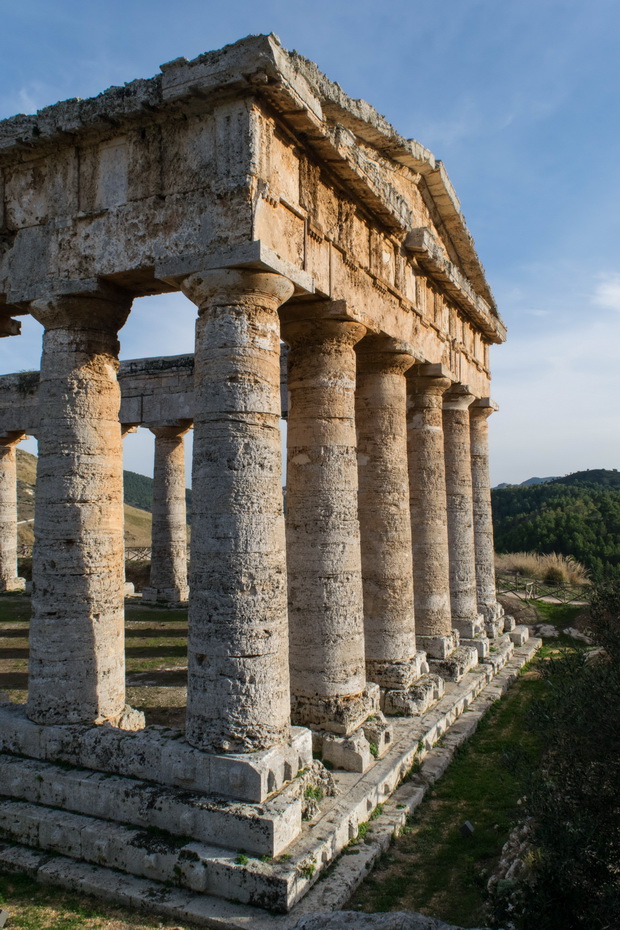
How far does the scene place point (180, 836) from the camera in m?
7.12

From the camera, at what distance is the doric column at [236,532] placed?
24.5 ft

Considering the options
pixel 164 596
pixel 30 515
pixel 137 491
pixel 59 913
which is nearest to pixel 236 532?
pixel 59 913

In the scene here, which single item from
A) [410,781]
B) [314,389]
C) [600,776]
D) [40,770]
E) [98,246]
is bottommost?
[410,781]

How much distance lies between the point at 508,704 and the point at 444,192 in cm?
1017

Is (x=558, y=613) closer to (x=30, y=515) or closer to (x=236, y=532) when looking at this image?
(x=236, y=532)

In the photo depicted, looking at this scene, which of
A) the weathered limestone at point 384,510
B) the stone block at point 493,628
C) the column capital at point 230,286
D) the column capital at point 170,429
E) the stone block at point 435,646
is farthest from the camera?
the column capital at point 170,429

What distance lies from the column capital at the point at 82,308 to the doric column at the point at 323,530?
2.38 m

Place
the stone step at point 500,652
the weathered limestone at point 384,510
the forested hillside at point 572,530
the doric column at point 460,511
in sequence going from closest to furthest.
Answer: the weathered limestone at point 384,510, the stone step at point 500,652, the doric column at point 460,511, the forested hillside at point 572,530

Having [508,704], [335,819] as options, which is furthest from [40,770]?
[508,704]

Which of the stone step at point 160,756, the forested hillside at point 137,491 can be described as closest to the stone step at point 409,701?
the stone step at point 160,756

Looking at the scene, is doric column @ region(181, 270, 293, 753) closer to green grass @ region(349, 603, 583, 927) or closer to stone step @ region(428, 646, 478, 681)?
green grass @ region(349, 603, 583, 927)

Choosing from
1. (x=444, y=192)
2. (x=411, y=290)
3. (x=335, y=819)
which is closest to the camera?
(x=335, y=819)

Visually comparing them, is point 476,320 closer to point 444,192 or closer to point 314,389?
point 444,192

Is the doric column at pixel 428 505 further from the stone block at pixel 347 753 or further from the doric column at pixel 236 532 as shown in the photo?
the doric column at pixel 236 532
